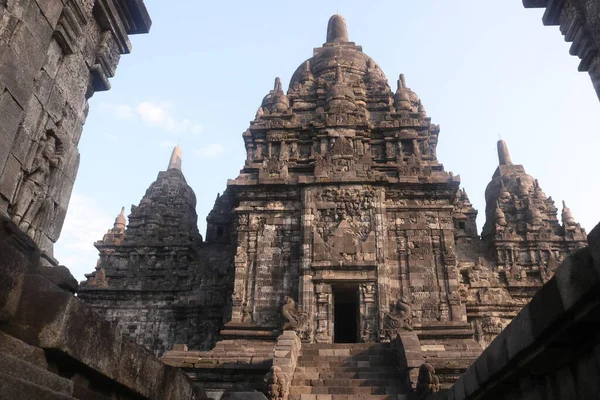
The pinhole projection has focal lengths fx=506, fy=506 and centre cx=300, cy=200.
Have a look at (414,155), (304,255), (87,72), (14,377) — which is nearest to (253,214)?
(304,255)

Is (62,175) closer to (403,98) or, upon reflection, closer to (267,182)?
(267,182)

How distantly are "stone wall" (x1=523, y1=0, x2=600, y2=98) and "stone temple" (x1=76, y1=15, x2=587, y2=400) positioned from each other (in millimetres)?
7563

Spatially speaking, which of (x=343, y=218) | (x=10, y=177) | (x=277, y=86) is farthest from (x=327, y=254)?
(x=10, y=177)

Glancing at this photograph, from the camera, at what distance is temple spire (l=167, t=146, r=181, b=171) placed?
30.7 metres

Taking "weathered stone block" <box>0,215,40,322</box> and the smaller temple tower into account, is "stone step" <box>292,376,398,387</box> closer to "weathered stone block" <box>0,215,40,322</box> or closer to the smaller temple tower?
the smaller temple tower

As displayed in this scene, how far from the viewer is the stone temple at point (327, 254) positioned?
52.2ft

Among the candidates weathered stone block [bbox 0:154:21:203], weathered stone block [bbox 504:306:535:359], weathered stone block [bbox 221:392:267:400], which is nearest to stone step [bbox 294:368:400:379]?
weathered stone block [bbox 221:392:267:400]

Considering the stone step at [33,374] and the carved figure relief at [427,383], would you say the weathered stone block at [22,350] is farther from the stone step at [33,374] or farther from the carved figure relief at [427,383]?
the carved figure relief at [427,383]

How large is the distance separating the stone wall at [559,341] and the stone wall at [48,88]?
4.07 metres

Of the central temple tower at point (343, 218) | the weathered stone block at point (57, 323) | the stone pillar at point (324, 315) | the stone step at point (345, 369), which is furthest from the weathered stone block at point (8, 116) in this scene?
the stone pillar at point (324, 315)

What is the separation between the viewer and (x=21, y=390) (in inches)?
98.3

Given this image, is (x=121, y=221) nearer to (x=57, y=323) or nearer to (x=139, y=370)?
(x=139, y=370)

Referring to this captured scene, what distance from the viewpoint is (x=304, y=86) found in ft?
83.2

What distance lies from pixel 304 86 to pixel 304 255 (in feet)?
35.9
